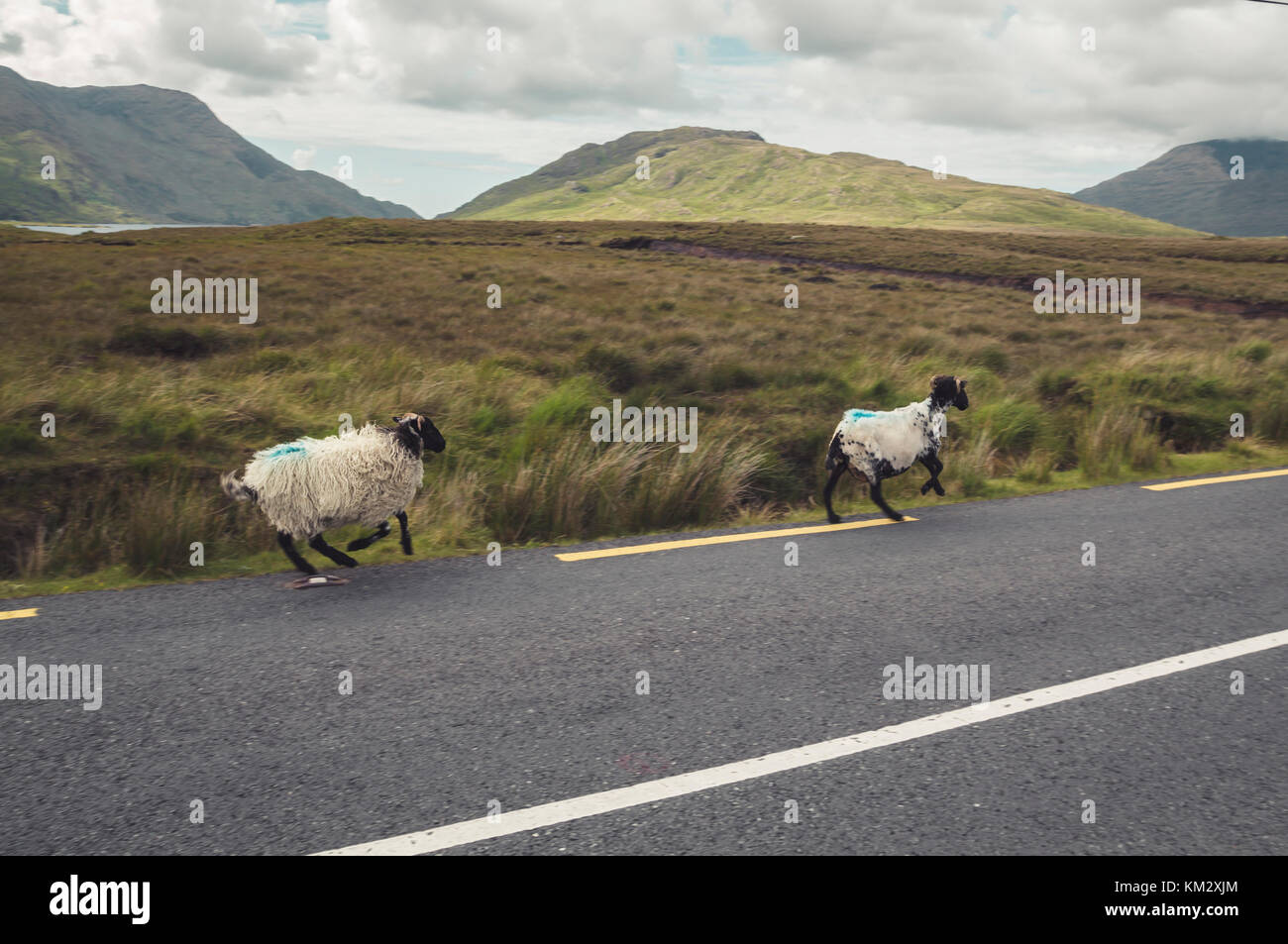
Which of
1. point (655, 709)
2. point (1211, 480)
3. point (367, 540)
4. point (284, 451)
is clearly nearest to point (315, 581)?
point (367, 540)

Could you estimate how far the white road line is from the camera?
277 cm

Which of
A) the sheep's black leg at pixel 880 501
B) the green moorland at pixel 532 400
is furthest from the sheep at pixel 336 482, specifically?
the sheep's black leg at pixel 880 501

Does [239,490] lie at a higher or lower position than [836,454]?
lower

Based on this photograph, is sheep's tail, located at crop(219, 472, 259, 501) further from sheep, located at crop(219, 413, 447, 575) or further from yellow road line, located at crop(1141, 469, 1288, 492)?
yellow road line, located at crop(1141, 469, 1288, 492)

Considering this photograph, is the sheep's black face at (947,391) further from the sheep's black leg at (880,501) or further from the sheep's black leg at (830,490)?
the sheep's black leg at (830,490)

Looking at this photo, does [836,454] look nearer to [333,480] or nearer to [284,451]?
[333,480]

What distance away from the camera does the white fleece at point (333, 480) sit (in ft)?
17.5

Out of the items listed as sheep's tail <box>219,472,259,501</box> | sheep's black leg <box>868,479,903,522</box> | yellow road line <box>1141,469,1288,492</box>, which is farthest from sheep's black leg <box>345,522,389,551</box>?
yellow road line <box>1141,469,1288,492</box>

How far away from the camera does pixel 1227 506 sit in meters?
7.51

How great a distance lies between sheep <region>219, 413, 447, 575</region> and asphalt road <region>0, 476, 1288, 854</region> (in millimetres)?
360

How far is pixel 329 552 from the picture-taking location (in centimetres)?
550

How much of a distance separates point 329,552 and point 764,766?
3.34m
